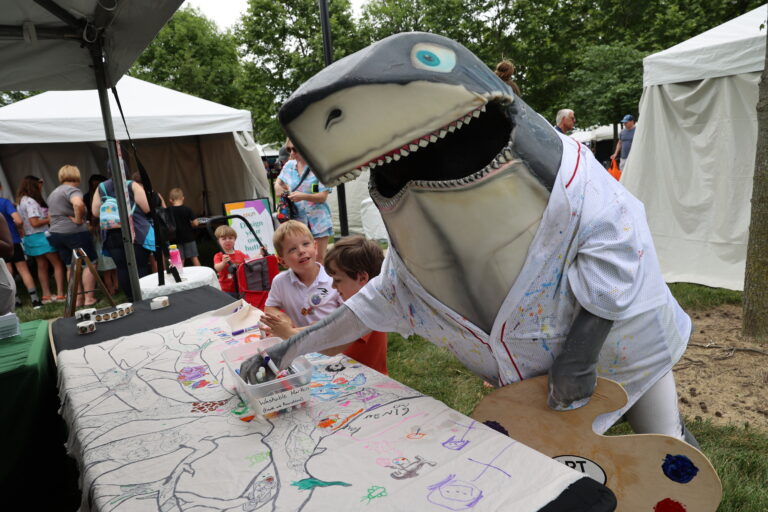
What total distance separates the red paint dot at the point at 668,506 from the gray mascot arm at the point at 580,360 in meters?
0.28

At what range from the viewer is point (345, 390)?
1.41 m

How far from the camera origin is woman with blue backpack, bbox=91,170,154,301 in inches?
177

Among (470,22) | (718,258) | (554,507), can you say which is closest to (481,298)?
(554,507)

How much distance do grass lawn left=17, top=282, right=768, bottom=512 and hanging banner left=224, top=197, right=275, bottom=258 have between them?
3205 millimetres

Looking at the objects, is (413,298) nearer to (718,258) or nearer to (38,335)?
(38,335)

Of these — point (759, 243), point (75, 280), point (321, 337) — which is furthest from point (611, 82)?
point (321, 337)

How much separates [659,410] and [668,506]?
0.24 meters

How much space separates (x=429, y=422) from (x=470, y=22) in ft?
51.2

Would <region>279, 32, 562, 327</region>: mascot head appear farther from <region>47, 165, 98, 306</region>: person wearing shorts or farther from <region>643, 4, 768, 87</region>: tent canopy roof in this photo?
<region>47, 165, 98, 306</region>: person wearing shorts

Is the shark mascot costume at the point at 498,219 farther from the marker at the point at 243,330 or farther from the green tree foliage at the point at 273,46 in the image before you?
the green tree foliage at the point at 273,46

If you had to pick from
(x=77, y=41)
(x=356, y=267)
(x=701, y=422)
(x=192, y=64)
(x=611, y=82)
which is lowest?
(x=701, y=422)

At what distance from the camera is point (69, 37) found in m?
2.81

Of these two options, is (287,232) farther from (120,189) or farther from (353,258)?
(120,189)

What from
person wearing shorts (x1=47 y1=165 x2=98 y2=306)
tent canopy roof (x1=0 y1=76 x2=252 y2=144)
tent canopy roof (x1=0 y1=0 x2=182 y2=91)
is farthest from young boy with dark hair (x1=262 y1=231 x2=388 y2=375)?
tent canopy roof (x1=0 y1=76 x2=252 y2=144)
